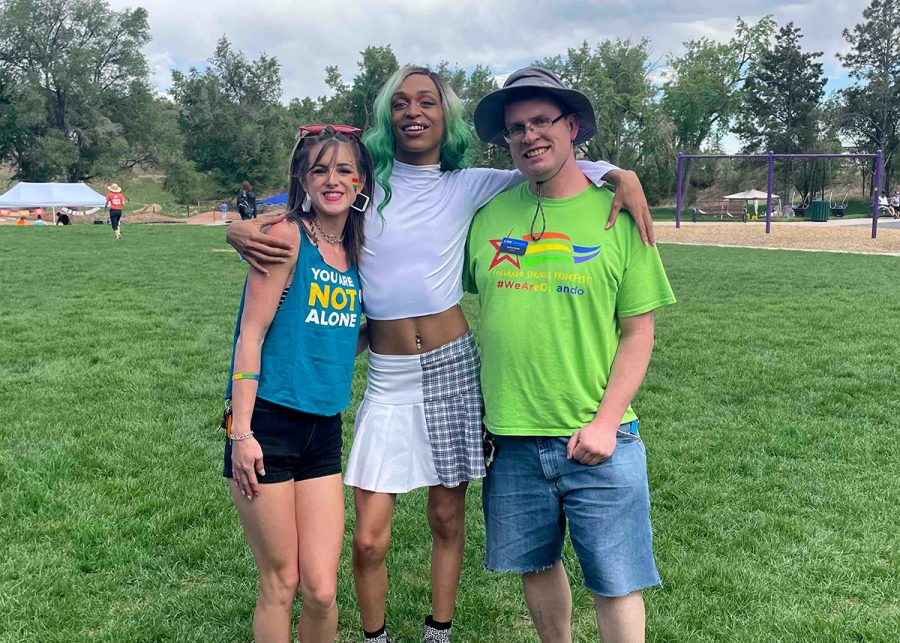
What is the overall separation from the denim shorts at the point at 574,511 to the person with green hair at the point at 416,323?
218 millimetres

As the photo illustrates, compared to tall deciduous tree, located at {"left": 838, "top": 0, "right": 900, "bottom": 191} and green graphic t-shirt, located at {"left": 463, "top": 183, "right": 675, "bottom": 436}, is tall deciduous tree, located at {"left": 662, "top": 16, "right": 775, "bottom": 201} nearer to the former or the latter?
tall deciduous tree, located at {"left": 838, "top": 0, "right": 900, "bottom": 191}

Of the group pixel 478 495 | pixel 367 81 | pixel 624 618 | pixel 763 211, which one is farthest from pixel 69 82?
pixel 624 618

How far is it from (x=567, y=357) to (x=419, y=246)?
0.65m

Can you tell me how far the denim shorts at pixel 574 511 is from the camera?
7.41 ft

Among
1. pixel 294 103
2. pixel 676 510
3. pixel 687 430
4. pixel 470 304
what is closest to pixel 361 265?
A: pixel 676 510

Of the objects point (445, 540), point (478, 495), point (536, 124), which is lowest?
point (478, 495)

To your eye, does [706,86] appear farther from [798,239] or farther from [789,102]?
[798,239]

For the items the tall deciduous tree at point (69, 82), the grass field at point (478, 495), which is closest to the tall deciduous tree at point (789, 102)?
the tall deciduous tree at point (69, 82)

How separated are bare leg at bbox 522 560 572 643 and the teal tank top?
854mm

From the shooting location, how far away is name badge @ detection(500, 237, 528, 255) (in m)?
2.33

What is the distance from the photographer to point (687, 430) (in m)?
5.45

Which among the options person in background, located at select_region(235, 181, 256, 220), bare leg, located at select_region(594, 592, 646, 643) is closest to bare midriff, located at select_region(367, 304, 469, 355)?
bare leg, located at select_region(594, 592, 646, 643)

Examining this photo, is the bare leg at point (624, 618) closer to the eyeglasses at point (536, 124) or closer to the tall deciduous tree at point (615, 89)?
the eyeglasses at point (536, 124)

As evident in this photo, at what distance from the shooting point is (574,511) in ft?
7.55
